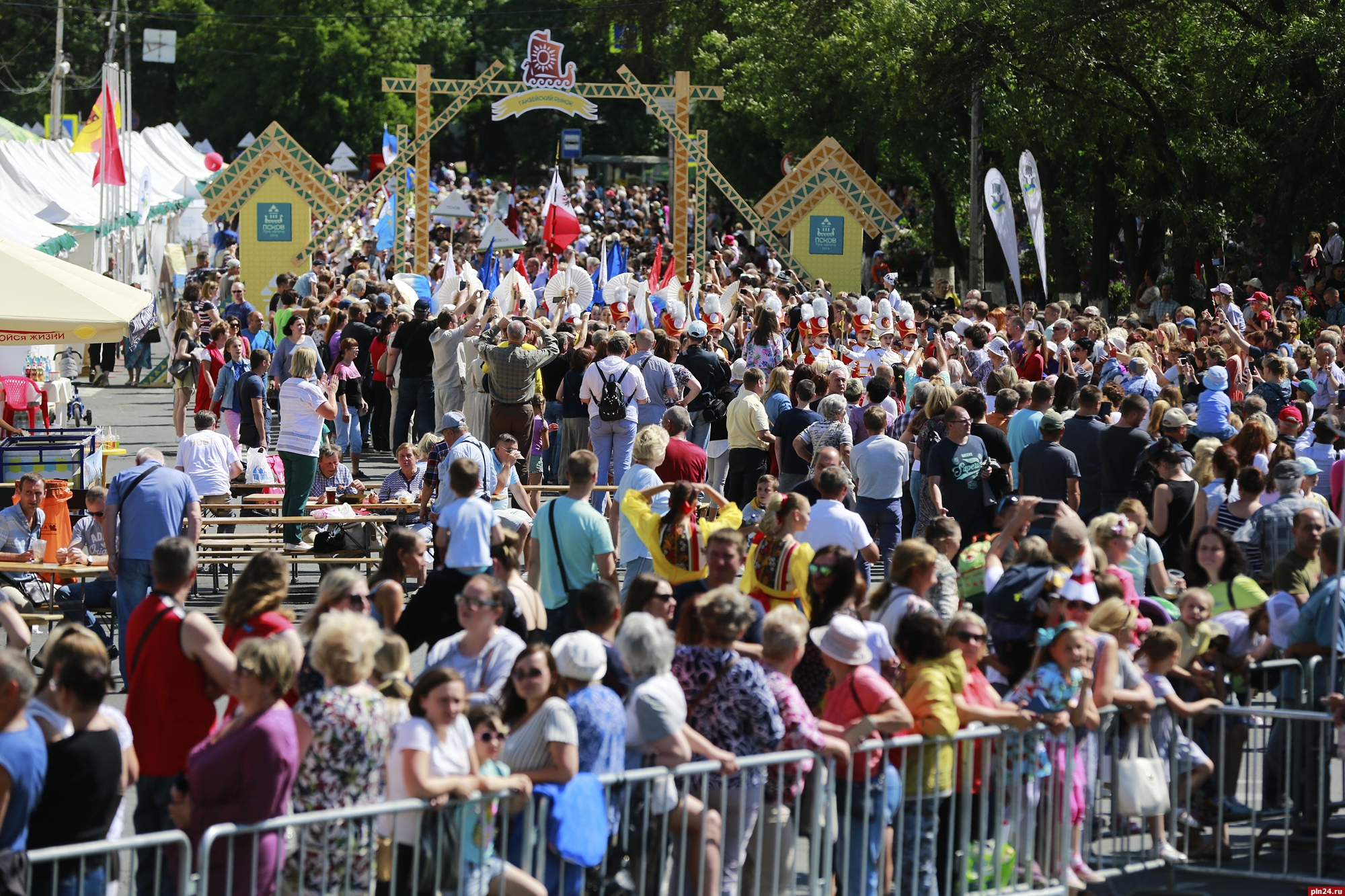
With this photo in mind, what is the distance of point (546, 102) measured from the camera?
29.4 m

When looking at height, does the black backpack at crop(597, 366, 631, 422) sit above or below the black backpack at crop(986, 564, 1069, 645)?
above

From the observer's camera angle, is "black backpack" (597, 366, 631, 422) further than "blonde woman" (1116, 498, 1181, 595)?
Yes

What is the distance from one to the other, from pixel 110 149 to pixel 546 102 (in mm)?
7712

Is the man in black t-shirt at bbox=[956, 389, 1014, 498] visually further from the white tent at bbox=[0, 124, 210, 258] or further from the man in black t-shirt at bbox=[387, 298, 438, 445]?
the white tent at bbox=[0, 124, 210, 258]

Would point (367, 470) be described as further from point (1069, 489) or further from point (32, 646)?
point (1069, 489)

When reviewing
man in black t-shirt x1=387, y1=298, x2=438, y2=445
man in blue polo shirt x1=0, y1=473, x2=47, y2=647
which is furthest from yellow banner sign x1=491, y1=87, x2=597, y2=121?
man in blue polo shirt x1=0, y1=473, x2=47, y2=647

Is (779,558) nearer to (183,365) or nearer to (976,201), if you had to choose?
(183,365)

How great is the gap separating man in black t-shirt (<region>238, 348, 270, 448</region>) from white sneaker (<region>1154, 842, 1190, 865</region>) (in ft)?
31.2

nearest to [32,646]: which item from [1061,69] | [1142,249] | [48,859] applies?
[48,859]

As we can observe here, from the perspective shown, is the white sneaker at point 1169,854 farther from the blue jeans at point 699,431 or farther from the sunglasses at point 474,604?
the blue jeans at point 699,431

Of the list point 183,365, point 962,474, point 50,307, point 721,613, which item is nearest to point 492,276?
point 183,365

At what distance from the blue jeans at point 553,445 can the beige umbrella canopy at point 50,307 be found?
498 cm

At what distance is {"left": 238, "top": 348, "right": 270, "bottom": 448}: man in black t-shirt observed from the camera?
14.6 meters

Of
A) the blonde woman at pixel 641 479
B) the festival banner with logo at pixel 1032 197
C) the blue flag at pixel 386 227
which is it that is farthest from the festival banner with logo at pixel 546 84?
the blonde woman at pixel 641 479
